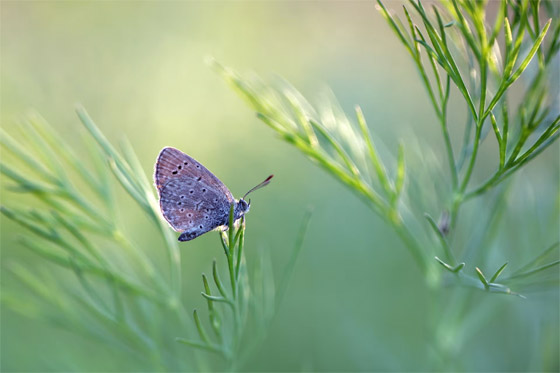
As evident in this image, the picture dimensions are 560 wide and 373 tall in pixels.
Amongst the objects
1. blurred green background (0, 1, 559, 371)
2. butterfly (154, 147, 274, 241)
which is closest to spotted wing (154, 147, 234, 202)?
butterfly (154, 147, 274, 241)

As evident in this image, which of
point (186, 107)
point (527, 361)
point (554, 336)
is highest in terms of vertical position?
point (186, 107)

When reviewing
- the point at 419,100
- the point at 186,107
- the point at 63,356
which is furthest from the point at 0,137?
the point at 419,100

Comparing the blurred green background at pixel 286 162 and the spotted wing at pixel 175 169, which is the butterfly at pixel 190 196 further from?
the blurred green background at pixel 286 162

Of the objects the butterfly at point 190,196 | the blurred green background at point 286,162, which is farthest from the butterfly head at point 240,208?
the blurred green background at point 286,162

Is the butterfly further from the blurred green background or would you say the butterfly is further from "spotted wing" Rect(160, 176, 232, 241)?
the blurred green background

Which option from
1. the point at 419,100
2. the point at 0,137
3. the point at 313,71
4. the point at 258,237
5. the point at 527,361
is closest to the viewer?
the point at 0,137

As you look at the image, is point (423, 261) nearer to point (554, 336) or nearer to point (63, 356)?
point (554, 336)

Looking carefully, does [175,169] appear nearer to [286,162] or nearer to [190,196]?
[190,196]
